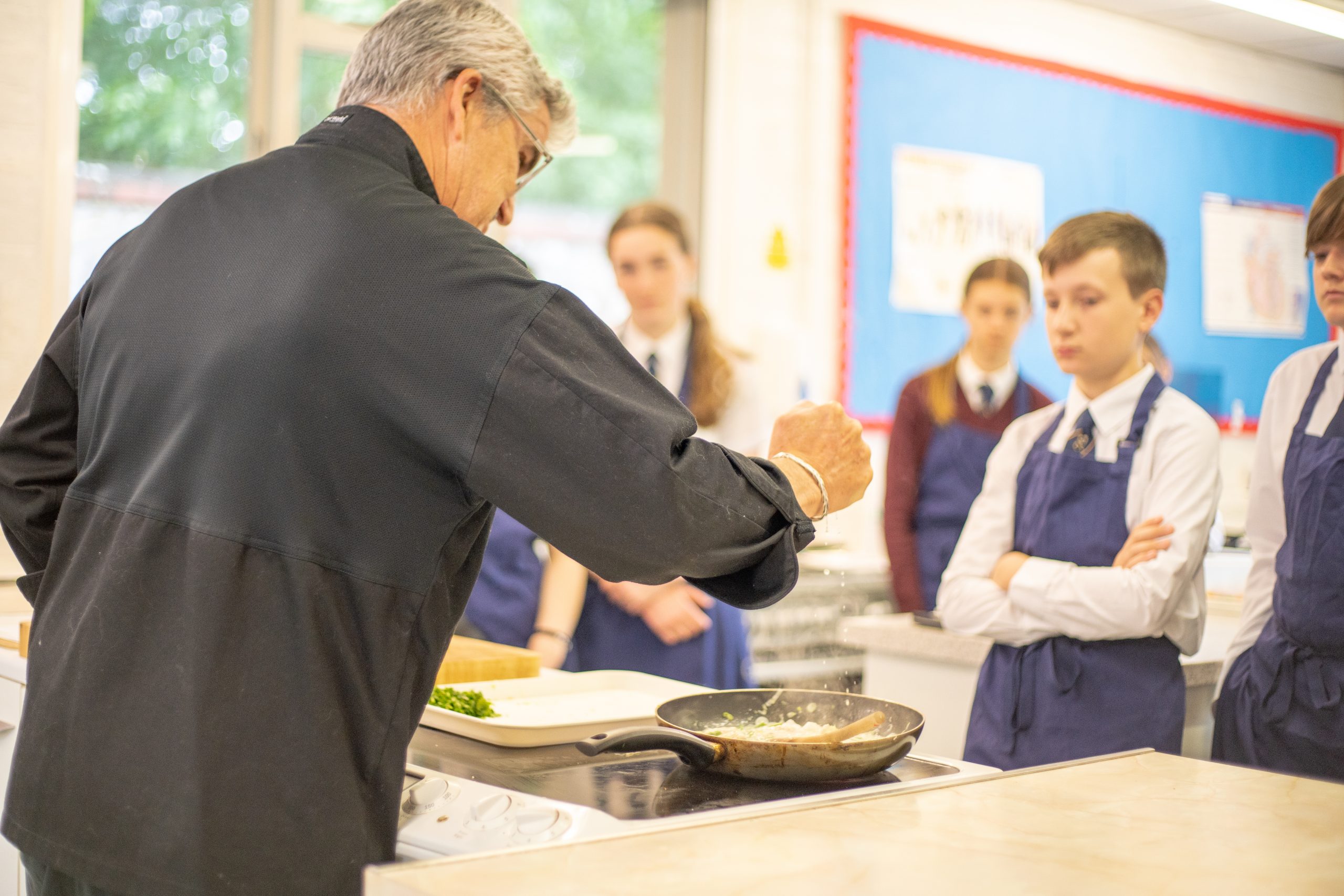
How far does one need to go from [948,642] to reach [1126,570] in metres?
0.72

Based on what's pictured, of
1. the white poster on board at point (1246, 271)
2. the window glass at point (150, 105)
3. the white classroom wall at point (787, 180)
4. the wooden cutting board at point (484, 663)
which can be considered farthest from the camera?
the white poster on board at point (1246, 271)

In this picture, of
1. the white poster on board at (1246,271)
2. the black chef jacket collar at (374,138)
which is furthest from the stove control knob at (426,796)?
the white poster on board at (1246,271)

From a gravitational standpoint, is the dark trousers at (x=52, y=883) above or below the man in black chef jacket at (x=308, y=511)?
below

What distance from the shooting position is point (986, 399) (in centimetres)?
365

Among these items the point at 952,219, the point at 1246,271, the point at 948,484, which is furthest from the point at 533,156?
the point at 1246,271

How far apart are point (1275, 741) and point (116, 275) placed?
1.78 m

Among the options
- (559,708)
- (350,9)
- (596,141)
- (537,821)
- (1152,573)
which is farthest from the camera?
(596,141)

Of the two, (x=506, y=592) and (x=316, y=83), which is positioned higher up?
(x=316, y=83)

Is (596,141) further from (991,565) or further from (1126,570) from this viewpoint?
(1126,570)

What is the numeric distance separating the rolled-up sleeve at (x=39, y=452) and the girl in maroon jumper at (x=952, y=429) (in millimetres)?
2488

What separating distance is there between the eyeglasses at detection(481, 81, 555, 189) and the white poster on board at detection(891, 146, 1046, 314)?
3.82m

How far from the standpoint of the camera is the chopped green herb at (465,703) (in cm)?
162

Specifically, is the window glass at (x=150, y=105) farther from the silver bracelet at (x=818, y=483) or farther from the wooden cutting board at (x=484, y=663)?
the silver bracelet at (x=818, y=483)

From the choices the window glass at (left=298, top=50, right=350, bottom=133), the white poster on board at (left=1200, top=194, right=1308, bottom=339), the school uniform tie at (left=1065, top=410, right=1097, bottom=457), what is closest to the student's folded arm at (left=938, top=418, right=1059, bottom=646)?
the school uniform tie at (left=1065, top=410, right=1097, bottom=457)
